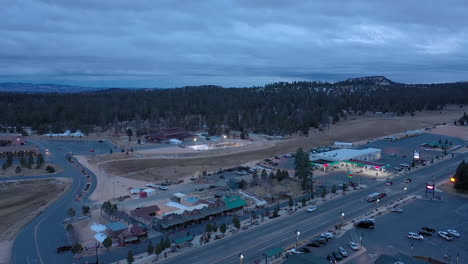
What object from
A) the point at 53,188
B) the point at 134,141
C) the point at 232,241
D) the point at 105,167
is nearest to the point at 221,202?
the point at 232,241

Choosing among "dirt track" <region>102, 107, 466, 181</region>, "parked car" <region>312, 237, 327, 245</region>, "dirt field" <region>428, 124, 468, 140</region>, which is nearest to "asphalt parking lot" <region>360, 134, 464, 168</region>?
"dirt field" <region>428, 124, 468, 140</region>

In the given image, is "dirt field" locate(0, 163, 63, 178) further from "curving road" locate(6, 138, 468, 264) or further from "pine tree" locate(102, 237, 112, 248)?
"pine tree" locate(102, 237, 112, 248)

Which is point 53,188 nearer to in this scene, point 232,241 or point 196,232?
point 196,232

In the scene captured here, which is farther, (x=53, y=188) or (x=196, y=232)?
(x=53, y=188)

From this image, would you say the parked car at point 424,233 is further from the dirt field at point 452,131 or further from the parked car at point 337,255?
the dirt field at point 452,131

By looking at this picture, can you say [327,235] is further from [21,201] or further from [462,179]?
[21,201]

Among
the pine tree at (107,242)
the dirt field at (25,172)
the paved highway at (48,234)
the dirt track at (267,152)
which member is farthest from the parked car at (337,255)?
the dirt field at (25,172)
